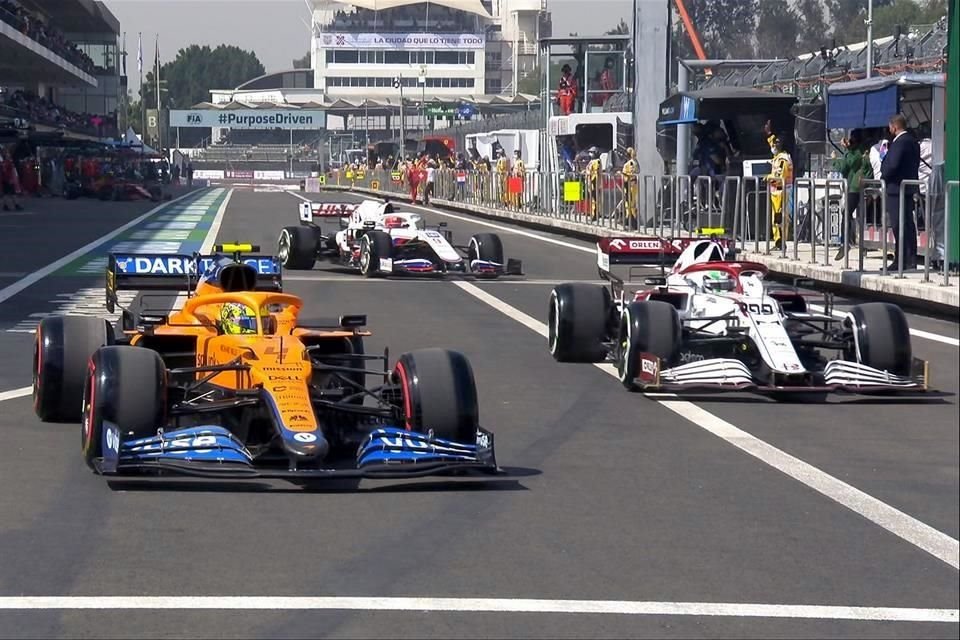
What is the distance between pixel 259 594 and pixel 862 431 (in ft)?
17.2

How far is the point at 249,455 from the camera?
28.7 ft

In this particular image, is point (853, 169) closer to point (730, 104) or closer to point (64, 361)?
point (730, 104)

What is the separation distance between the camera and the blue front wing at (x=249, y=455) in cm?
852

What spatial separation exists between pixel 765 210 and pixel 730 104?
408 centimetres

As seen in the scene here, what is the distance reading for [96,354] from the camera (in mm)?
9062

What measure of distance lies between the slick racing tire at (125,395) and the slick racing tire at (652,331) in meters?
4.15

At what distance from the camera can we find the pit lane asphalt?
628 centimetres

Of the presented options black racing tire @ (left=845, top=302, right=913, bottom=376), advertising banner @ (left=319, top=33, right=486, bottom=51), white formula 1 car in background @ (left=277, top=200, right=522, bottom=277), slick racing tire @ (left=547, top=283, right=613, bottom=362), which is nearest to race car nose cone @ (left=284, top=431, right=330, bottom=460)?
black racing tire @ (left=845, top=302, right=913, bottom=376)

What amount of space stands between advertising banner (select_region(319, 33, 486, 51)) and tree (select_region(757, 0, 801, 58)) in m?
134

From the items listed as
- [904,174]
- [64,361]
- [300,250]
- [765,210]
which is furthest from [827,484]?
[765,210]

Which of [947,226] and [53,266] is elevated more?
[947,226]

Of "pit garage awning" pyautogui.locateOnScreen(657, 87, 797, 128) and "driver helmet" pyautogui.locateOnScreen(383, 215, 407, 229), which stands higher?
"pit garage awning" pyautogui.locateOnScreen(657, 87, 797, 128)

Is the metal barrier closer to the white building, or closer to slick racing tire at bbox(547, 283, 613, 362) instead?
slick racing tire at bbox(547, 283, 613, 362)

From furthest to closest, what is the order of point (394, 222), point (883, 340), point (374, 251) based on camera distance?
point (394, 222) < point (374, 251) < point (883, 340)
